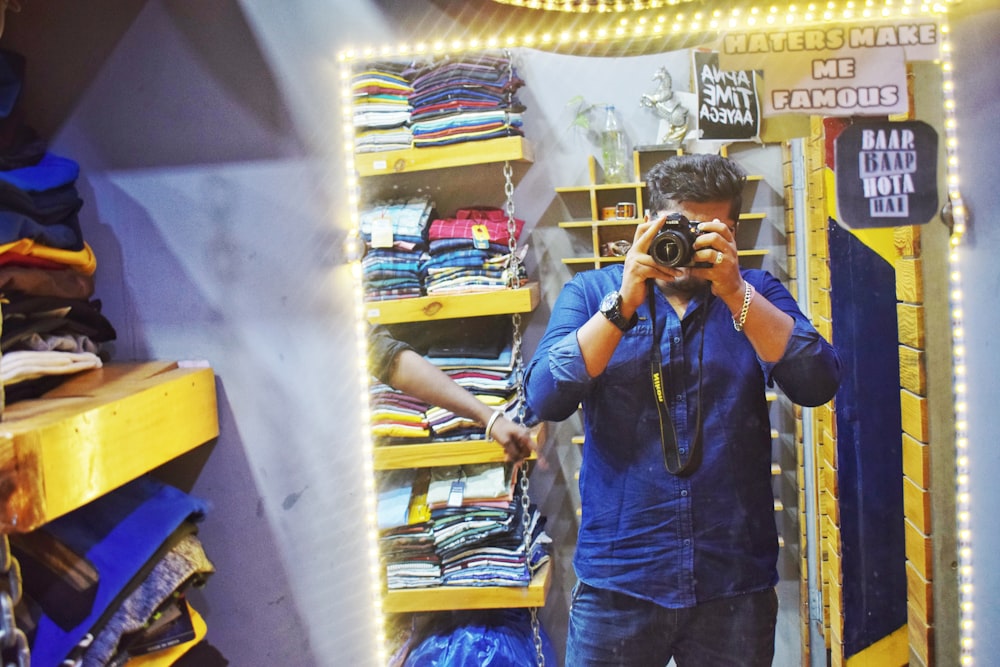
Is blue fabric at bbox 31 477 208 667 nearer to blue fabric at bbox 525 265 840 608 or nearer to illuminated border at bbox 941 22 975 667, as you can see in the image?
blue fabric at bbox 525 265 840 608

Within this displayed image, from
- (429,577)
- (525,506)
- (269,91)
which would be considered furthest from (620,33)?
(429,577)

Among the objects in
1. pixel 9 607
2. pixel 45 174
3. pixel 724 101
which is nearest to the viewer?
pixel 9 607

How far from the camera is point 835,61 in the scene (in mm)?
1557

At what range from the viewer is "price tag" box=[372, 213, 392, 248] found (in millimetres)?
1684

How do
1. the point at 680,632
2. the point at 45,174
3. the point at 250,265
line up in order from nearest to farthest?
the point at 680,632, the point at 45,174, the point at 250,265

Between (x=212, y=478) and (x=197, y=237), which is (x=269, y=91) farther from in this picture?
(x=212, y=478)

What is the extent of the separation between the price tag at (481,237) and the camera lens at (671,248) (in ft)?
1.33

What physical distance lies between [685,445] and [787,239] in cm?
44

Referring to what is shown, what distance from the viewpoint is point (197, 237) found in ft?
6.26

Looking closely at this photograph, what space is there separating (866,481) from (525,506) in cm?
67

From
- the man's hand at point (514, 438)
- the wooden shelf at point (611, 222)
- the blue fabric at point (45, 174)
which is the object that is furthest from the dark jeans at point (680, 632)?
the blue fabric at point (45, 174)

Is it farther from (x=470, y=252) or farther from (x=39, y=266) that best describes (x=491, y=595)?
(x=39, y=266)

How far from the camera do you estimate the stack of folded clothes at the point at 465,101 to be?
163 cm

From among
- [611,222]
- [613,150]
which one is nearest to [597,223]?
[611,222]
